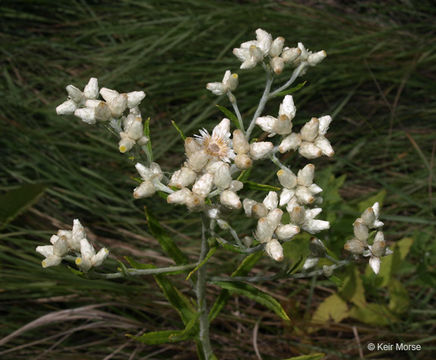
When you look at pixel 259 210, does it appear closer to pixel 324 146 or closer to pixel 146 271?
pixel 324 146

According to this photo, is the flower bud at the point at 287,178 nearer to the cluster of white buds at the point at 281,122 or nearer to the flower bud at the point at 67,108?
the cluster of white buds at the point at 281,122

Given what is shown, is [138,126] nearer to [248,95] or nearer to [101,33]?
[248,95]

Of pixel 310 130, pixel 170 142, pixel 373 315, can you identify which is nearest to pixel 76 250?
pixel 310 130

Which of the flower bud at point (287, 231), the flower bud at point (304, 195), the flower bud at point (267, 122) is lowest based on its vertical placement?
the flower bud at point (287, 231)

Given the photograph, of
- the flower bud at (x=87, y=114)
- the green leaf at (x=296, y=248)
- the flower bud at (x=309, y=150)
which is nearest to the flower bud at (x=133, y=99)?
the flower bud at (x=87, y=114)

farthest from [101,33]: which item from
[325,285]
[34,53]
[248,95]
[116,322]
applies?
[325,285]

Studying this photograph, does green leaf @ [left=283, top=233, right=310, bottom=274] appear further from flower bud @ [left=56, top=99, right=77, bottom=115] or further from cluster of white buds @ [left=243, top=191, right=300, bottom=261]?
flower bud @ [left=56, top=99, right=77, bottom=115]
